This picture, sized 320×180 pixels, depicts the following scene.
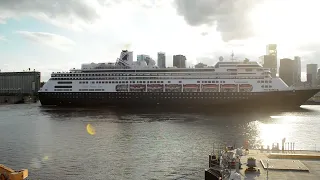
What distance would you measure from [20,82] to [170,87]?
128121mm

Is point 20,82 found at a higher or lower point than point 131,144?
higher

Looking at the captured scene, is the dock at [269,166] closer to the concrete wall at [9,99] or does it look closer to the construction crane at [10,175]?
the construction crane at [10,175]

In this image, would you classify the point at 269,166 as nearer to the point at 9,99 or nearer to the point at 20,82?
the point at 9,99

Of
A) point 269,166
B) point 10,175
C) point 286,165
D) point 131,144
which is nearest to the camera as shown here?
point 10,175

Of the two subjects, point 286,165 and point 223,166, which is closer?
point 286,165

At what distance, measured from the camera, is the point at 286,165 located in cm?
2016

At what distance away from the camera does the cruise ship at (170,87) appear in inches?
3625

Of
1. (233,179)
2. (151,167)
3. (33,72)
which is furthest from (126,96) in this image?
(33,72)

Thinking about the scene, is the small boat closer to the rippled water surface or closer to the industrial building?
the rippled water surface

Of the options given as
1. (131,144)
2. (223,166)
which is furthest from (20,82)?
(223,166)

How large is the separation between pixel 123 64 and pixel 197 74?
99.5 feet

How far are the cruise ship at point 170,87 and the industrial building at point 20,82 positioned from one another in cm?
7643

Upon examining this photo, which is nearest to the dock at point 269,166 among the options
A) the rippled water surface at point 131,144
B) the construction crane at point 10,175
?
the rippled water surface at point 131,144

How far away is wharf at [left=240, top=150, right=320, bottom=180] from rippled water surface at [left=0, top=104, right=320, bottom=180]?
645 centimetres
